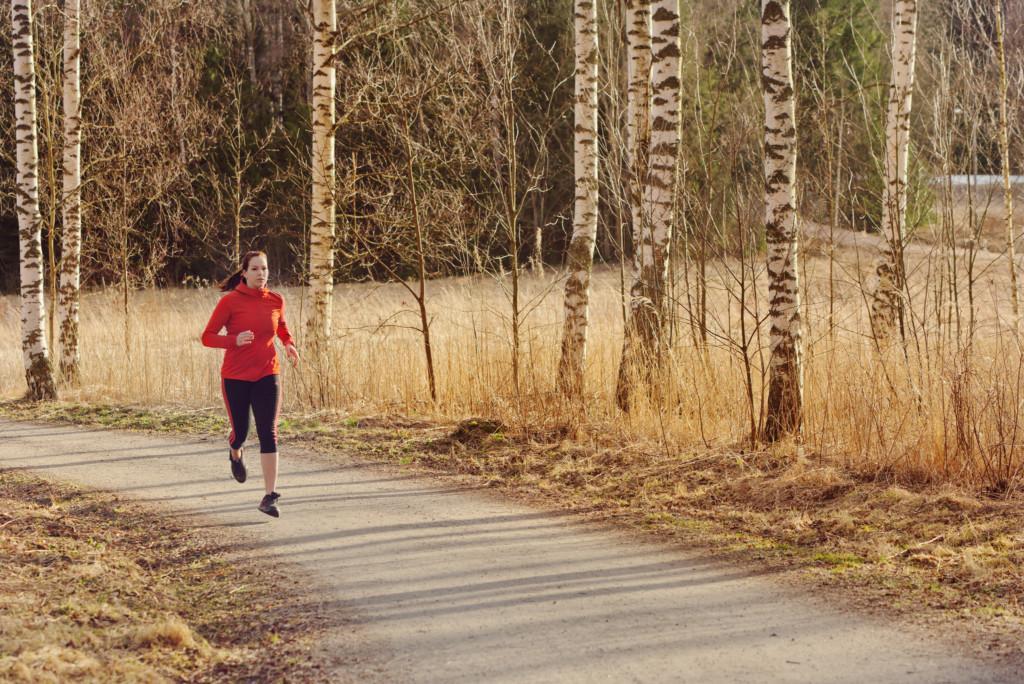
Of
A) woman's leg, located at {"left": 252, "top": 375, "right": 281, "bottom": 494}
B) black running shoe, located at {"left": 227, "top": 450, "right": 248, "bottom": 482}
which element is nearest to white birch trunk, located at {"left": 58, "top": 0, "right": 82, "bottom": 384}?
black running shoe, located at {"left": 227, "top": 450, "right": 248, "bottom": 482}

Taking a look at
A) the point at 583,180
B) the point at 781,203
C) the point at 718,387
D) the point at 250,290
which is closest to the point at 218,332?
the point at 250,290

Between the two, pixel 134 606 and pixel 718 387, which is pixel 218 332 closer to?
pixel 134 606

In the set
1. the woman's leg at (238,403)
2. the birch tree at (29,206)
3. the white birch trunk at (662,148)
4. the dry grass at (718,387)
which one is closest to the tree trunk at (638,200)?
the white birch trunk at (662,148)

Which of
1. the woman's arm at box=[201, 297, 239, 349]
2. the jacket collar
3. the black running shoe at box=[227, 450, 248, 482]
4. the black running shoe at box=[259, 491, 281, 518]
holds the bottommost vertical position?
the black running shoe at box=[259, 491, 281, 518]

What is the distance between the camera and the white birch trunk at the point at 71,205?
14961 millimetres

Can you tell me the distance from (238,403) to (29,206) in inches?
328

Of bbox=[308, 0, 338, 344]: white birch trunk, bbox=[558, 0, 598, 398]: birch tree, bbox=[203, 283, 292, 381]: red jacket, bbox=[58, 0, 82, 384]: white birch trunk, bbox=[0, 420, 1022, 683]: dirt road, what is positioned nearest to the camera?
bbox=[0, 420, 1022, 683]: dirt road

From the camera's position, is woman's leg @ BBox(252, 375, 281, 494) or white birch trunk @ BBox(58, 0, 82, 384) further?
white birch trunk @ BBox(58, 0, 82, 384)

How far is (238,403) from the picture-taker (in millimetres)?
7465

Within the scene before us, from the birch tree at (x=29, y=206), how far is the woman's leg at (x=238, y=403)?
7528 mm

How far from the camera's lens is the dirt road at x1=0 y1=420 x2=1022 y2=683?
4594 mm

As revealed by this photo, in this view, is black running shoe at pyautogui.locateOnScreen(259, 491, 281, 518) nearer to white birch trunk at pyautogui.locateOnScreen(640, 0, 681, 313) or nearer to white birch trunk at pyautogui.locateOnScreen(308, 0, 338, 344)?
white birch trunk at pyautogui.locateOnScreen(640, 0, 681, 313)

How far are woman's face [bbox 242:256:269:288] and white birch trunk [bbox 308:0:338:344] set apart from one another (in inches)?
199

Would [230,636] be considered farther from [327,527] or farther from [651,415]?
[651,415]
